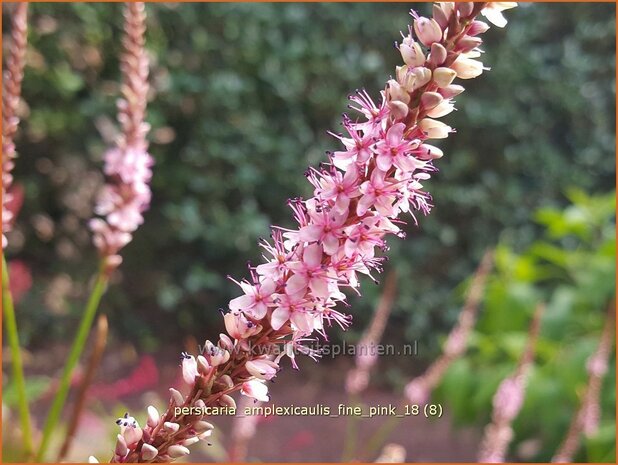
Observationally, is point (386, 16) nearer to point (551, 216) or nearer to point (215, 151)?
point (215, 151)

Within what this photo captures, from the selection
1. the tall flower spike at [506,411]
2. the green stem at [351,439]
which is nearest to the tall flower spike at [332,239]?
the tall flower spike at [506,411]

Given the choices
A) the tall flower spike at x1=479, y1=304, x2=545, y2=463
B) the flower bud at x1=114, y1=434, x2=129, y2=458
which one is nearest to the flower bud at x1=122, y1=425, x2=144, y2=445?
the flower bud at x1=114, y1=434, x2=129, y2=458

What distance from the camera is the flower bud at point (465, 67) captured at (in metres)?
0.57

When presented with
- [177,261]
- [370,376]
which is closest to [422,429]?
[370,376]

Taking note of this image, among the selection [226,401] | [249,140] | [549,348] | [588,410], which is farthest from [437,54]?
[249,140]

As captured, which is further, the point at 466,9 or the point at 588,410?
the point at 588,410

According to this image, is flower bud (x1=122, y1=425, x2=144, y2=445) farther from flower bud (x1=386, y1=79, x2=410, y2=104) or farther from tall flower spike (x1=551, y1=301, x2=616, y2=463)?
tall flower spike (x1=551, y1=301, x2=616, y2=463)

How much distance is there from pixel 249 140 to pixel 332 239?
2831mm

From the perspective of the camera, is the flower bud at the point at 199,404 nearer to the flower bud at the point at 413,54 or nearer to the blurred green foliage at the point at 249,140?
the flower bud at the point at 413,54

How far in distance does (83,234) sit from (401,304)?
1.71 metres

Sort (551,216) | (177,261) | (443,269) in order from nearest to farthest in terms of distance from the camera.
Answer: (551,216) < (177,261) < (443,269)

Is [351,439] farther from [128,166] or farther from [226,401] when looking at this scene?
[226,401]

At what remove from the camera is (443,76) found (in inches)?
21.9

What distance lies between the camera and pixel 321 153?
11.2 ft
